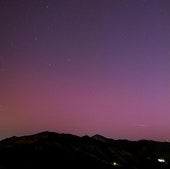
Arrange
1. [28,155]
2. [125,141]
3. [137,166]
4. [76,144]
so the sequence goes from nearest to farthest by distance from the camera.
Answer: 1. [28,155]
2. [137,166]
3. [76,144]
4. [125,141]

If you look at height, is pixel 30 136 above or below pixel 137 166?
above

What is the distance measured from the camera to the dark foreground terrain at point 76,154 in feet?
304

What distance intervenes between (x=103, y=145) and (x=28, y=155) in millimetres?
58696

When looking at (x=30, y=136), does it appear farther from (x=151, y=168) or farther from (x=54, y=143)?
(x=151, y=168)

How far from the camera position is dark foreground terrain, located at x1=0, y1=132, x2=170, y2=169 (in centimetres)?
9280

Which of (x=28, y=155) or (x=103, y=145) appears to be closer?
(x=28, y=155)

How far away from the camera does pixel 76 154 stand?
4520 inches

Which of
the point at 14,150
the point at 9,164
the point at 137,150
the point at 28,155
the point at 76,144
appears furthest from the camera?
the point at 137,150

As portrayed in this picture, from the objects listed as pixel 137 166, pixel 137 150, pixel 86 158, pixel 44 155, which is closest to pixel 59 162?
pixel 44 155

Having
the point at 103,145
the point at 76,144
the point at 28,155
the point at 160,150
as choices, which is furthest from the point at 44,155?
the point at 160,150

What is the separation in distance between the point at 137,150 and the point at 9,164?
8923 cm

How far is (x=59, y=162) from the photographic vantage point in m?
97.3

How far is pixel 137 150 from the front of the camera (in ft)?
526

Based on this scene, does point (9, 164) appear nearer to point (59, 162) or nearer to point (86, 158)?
point (59, 162)
